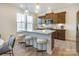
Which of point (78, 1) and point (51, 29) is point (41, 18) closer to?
point (51, 29)

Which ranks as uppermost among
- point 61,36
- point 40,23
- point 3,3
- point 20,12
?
point 3,3

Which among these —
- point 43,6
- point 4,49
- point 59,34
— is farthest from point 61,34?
point 4,49

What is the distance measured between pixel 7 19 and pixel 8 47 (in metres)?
0.51

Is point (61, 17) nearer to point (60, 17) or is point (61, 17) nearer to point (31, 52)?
point (60, 17)

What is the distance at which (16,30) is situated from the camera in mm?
2279

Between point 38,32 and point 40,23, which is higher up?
point 40,23

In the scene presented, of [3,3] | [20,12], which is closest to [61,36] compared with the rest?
[20,12]

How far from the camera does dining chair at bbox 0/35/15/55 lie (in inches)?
89.0

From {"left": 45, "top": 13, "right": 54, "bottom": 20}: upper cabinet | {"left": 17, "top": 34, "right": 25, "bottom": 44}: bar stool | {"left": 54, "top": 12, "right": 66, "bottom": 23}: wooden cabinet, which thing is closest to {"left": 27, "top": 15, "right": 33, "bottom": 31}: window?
{"left": 17, "top": 34, "right": 25, "bottom": 44}: bar stool

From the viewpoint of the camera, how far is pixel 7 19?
227cm

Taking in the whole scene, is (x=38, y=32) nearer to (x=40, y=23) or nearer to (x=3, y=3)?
(x=40, y=23)

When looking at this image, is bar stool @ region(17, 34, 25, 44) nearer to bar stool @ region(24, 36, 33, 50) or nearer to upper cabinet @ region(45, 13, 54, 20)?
bar stool @ region(24, 36, 33, 50)

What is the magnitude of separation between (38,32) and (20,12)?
0.49 m

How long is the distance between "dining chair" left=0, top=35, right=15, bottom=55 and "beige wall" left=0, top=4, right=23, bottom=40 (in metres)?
0.09
